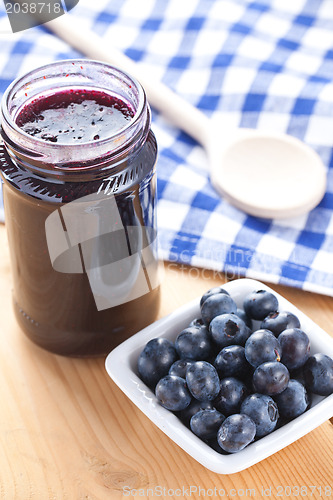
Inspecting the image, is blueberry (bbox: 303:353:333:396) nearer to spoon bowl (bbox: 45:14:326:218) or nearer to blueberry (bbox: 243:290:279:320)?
Result: blueberry (bbox: 243:290:279:320)

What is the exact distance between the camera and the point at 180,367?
69 cm

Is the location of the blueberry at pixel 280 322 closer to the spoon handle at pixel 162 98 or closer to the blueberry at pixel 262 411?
the blueberry at pixel 262 411

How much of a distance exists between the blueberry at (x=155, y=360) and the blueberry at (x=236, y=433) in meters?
0.09

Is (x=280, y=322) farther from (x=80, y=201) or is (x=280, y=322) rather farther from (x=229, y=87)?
(x=229, y=87)

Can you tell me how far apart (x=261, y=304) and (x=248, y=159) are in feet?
1.11

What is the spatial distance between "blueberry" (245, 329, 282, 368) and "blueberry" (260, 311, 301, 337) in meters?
0.03

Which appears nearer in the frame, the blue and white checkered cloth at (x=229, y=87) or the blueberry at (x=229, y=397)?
the blueberry at (x=229, y=397)

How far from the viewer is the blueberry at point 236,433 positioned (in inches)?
24.7

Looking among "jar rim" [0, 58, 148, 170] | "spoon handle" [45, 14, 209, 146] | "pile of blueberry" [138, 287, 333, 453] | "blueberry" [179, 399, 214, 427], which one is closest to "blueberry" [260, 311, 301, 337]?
"pile of blueberry" [138, 287, 333, 453]

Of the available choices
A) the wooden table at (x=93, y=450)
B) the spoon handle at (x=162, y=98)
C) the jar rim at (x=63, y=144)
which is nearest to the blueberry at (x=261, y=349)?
the wooden table at (x=93, y=450)

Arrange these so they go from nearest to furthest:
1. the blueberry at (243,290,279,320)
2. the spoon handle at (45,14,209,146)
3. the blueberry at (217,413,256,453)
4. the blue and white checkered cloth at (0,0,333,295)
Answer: the blueberry at (217,413,256,453), the blueberry at (243,290,279,320), the blue and white checkered cloth at (0,0,333,295), the spoon handle at (45,14,209,146)

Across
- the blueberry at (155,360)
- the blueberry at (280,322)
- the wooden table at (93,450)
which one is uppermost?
the blueberry at (280,322)

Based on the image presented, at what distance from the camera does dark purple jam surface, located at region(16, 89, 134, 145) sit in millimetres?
677

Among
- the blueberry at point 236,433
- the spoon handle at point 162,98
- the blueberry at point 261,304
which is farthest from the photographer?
the spoon handle at point 162,98
